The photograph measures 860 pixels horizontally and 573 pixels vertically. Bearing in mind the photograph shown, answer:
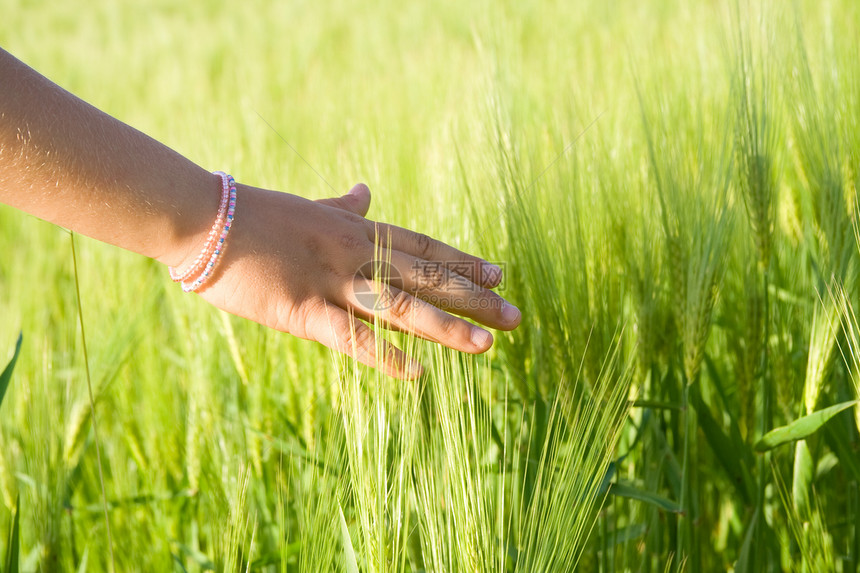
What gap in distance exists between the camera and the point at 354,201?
2.60ft

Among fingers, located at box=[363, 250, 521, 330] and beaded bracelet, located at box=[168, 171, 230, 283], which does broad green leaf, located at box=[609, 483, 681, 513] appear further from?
beaded bracelet, located at box=[168, 171, 230, 283]

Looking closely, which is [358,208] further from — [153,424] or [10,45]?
[10,45]

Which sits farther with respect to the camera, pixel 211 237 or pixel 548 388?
pixel 548 388

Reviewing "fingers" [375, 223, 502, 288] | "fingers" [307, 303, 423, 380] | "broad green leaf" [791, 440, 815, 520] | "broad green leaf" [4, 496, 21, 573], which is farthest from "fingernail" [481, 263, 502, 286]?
"broad green leaf" [4, 496, 21, 573]

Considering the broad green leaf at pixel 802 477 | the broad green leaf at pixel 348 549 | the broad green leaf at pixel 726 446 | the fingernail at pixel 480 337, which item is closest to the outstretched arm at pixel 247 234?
the fingernail at pixel 480 337

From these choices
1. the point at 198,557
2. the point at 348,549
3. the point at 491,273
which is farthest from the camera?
the point at 198,557

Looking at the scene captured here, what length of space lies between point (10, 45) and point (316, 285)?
4.83m

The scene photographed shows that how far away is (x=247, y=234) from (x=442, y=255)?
0.67ft

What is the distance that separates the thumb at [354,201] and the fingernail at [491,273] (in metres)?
0.18

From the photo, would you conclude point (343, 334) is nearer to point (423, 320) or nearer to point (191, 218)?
point (423, 320)

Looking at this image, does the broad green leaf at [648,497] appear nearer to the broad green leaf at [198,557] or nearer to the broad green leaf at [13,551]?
the broad green leaf at [198,557]

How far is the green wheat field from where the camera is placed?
23.1 inches

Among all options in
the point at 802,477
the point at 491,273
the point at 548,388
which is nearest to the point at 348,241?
the point at 491,273

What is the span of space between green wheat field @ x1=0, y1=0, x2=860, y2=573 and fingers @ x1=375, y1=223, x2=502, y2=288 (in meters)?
0.09
